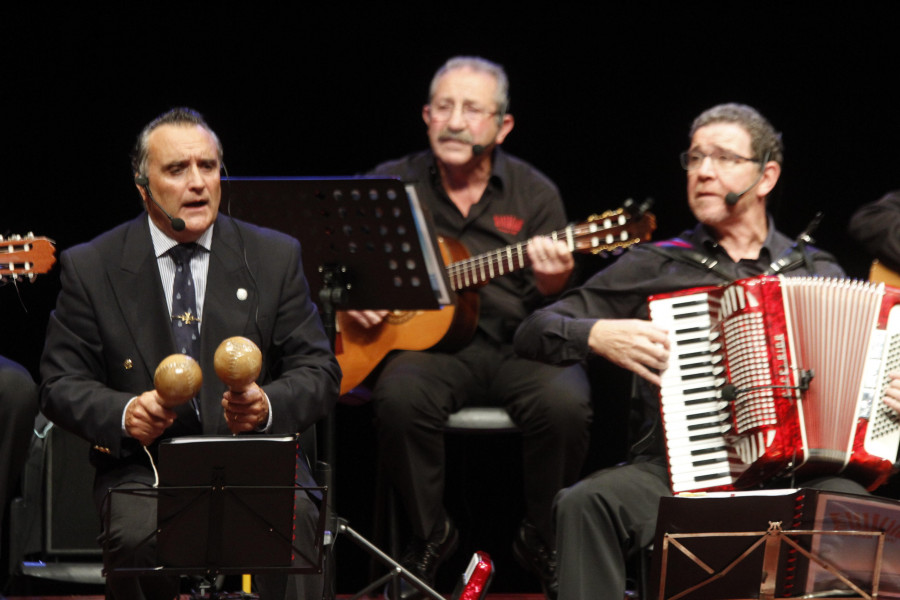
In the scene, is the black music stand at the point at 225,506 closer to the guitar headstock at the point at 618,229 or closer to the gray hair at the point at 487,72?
the guitar headstock at the point at 618,229

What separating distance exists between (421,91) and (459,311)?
53.9 inches

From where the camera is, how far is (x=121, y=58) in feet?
18.0

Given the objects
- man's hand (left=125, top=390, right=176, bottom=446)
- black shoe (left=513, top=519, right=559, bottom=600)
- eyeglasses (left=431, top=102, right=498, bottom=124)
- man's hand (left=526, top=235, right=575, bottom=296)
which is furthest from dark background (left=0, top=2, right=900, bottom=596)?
man's hand (left=125, top=390, right=176, bottom=446)

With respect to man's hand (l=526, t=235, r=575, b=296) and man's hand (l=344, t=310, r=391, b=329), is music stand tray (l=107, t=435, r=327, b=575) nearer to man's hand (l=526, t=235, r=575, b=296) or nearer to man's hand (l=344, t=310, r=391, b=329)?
man's hand (l=344, t=310, r=391, b=329)

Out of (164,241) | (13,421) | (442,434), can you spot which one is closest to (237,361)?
(164,241)

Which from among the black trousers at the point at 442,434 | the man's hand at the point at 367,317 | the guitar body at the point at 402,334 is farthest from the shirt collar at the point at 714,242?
the man's hand at the point at 367,317

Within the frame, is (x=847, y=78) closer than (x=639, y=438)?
No

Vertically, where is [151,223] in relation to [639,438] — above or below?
above

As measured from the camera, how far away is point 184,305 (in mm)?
3637

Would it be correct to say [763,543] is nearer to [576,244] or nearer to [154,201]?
[576,244]

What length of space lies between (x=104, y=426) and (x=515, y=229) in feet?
6.86

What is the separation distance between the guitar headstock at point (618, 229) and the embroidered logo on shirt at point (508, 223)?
36cm

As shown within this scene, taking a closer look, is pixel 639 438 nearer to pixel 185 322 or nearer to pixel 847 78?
pixel 185 322

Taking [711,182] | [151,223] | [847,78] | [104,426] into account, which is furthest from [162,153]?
[847,78]
